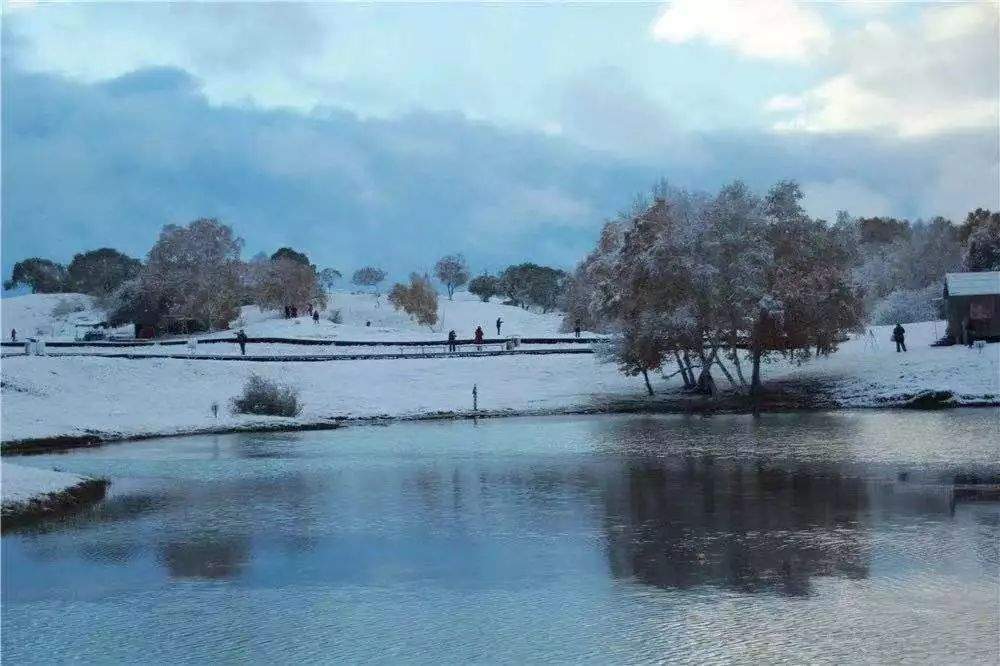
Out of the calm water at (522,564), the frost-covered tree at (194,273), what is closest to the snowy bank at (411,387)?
the calm water at (522,564)

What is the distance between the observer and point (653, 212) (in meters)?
52.9

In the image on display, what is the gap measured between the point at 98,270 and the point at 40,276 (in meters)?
19.1

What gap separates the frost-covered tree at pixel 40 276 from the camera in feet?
598

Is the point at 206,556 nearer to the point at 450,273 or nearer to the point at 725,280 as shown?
the point at 725,280

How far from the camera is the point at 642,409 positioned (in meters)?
49.0

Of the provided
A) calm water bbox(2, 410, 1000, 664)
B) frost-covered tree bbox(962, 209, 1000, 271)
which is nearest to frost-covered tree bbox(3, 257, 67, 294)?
frost-covered tree bbox(962, 209, 1000, 271)

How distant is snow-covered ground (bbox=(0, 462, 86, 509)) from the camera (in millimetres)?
20172

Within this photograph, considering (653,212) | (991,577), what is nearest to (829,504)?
(991,577)

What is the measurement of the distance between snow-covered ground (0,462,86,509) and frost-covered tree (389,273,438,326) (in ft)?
328

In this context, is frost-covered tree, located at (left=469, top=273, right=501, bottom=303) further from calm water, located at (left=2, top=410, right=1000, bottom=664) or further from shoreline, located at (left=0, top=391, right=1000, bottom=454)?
calm water, located at (left=2, top=410, right=1000, bottom=664)

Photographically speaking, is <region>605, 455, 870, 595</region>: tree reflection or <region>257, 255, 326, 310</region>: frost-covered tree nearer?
<region>605, 455, 870, 595</region>: tree reflection

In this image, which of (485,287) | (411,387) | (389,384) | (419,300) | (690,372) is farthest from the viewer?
(485,287)

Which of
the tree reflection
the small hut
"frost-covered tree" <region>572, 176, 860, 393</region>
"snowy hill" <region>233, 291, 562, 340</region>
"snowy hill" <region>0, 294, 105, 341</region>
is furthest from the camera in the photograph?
"snowy hill" <region>0, 294, 105, 341</region>

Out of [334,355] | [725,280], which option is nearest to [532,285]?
[334,355]
